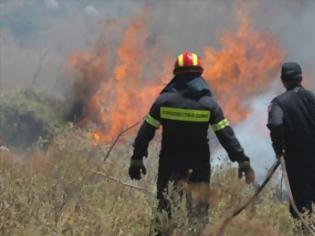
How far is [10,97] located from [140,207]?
4342cm

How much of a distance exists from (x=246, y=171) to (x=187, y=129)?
64cm

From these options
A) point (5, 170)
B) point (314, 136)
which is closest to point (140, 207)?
point (5, 170)

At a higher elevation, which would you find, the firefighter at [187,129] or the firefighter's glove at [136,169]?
the firefighter at [187,129]

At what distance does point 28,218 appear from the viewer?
577 cm

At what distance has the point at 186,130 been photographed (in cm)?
644

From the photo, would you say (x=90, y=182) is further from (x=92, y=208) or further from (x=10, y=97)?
(x=10, y=97)

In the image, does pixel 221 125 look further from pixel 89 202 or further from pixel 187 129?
pixel 89 202

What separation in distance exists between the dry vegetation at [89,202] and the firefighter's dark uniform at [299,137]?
0.33 m

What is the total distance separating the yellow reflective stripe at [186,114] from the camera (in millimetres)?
6371

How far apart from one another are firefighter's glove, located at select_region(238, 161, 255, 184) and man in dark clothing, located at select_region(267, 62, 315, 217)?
103cm

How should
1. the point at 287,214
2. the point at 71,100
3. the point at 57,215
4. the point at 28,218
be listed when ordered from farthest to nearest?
the point at 71,100 → the point at 287,214 → the point at 57,215 → the point at 28,218

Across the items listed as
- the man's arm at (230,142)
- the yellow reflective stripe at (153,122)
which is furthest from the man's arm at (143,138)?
the man's arm at (230,142)

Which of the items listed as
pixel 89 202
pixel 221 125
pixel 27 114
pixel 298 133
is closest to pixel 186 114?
pixel 221 125

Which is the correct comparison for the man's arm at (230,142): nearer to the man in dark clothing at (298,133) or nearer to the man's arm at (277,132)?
the man's arm at (277,132)
